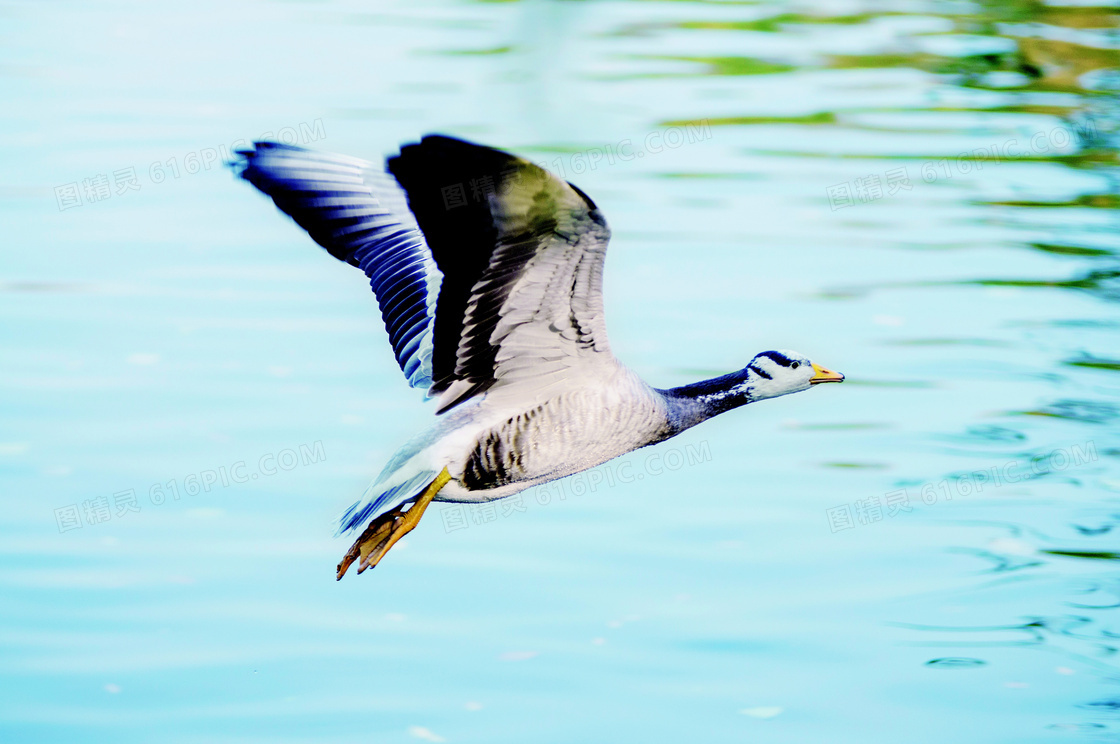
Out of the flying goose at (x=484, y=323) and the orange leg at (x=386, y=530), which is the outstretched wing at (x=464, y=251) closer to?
the flying goose at (x=484, y=323)

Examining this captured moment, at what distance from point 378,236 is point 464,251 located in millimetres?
1593

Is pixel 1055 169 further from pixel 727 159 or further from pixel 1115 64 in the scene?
pixel 1115 64

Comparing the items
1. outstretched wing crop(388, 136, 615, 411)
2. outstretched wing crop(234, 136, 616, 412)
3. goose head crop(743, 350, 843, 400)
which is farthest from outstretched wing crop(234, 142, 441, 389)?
goose head crop(743, 350, 843, 400)

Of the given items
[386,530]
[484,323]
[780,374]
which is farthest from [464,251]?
[780,374]

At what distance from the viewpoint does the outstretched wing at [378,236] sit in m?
6.44

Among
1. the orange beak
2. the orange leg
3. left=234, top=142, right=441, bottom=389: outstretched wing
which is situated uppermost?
left=234, top=142, right=441, bottom=389: outstretched wing

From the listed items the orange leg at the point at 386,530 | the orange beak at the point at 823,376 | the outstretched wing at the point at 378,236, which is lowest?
the orange leg at the point at 386,530

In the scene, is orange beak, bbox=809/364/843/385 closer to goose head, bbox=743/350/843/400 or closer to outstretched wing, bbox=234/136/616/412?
goose head, bbox=743/350/843/400

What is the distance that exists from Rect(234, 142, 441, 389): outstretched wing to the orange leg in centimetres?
69

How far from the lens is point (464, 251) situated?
5273 millimetres

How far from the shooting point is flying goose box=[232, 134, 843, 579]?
500 centimetres

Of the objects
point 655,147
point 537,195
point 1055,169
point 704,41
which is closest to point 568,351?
point 537,195

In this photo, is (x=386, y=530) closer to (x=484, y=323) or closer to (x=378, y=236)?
(x=484, y=323)

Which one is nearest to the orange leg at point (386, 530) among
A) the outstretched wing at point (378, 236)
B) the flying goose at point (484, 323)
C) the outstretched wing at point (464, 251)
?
the flying goose at point (484, 323)
